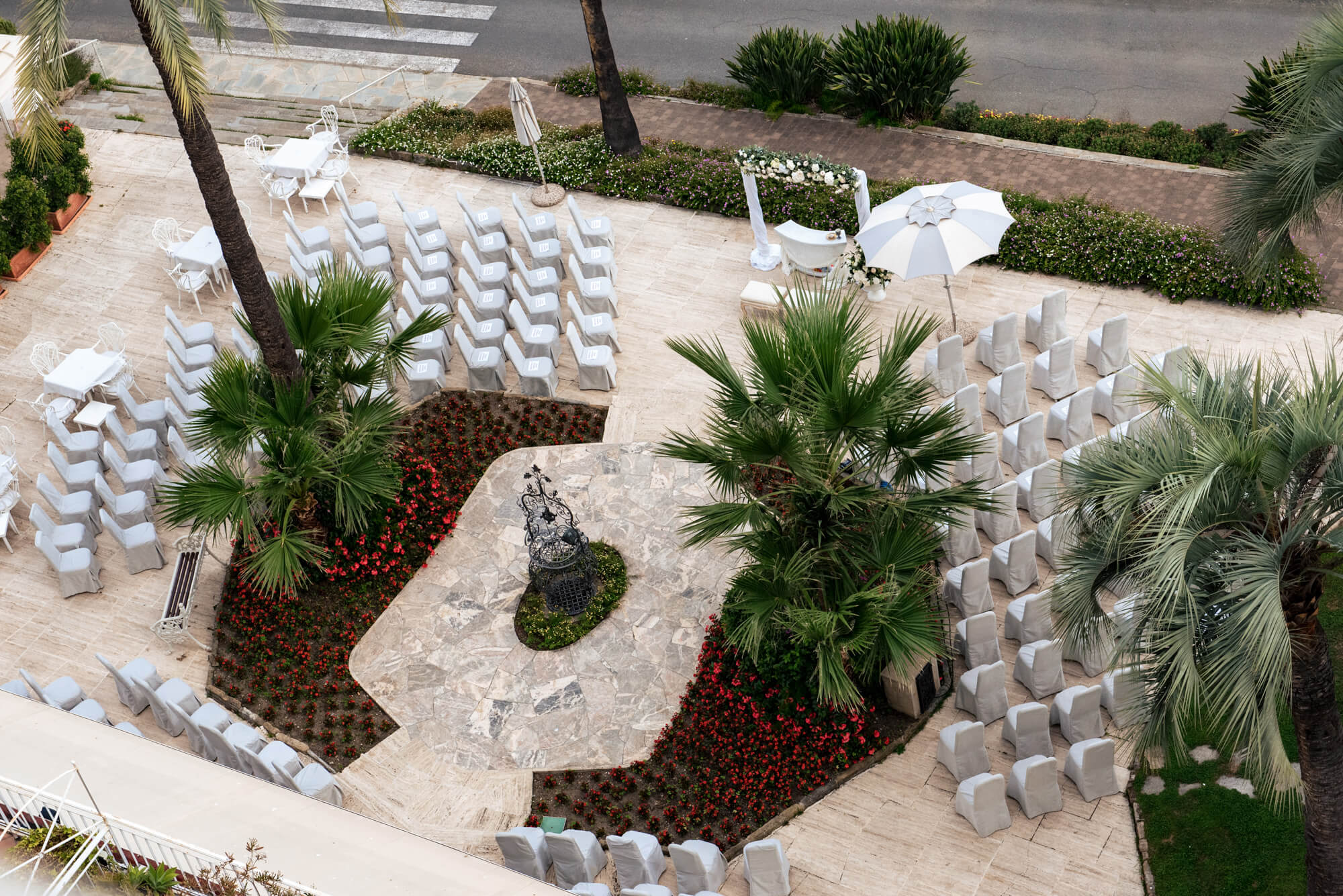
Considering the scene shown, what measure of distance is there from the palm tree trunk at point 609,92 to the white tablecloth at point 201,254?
5.99 meters

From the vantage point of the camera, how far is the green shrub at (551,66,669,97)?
74.3ft

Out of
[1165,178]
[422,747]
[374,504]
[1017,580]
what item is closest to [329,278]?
[374,504]

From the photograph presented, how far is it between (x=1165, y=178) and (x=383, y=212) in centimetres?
1151

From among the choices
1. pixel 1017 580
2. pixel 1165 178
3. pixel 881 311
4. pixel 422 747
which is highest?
pixel 1165 178

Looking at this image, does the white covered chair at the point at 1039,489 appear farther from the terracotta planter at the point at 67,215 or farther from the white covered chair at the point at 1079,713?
the terracotta planter at the point at 67,215

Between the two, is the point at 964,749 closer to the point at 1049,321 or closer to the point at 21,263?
the point at 1049,321

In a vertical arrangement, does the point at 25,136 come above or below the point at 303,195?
above

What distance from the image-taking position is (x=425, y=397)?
56.1 ft

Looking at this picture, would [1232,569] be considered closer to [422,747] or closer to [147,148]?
[422,747]

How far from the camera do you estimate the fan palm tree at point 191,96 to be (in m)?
12.2

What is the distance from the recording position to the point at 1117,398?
14.7 meters

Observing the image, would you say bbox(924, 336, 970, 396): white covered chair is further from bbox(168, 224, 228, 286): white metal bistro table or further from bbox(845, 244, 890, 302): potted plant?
bbox(168, 224, 228, 286): white metal bistro table

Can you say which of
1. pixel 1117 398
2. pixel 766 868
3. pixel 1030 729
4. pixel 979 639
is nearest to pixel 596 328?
pixel 1117 398

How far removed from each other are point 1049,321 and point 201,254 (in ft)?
37.9
